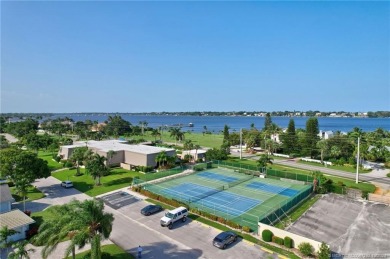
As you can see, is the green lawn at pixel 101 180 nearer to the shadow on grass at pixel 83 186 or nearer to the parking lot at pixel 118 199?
the shadow on grass at pixel 83 186

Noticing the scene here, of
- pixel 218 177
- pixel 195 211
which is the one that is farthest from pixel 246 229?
pixel 218 177

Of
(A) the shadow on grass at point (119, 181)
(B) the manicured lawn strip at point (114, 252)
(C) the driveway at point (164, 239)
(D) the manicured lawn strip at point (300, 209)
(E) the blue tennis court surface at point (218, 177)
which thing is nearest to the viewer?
(B) the manicured lawn strip at point (114, 252)

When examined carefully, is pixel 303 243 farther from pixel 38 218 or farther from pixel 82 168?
pixel 82 168

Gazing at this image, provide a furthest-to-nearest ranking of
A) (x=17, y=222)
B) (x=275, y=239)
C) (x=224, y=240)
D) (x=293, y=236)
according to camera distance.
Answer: (x=17, y=222)
(x=275, y=239)
(x=293, y=236)
(x=224, y=240)

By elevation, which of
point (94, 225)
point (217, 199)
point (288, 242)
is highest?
point (94, 225)

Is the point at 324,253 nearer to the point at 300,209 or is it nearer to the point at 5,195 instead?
the point at 300,209

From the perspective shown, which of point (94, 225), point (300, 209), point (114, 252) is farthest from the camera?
point (300, 209)

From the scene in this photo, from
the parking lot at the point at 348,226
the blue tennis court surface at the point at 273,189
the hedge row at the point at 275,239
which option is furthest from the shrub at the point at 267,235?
the blue tennis court surface at the point at 273,189

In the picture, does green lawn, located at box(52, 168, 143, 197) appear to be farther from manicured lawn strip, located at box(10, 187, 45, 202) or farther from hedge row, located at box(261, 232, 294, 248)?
hedge row, located at box(261, 232, 294, 248)
